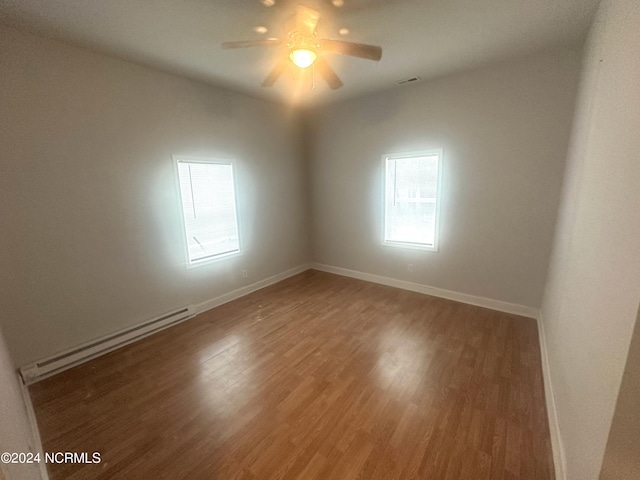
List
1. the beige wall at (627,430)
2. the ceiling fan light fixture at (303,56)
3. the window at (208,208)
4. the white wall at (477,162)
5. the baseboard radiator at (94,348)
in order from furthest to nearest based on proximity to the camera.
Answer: the window at (208,208), the white wall at (477,162), the baseboard radiator at (94,348), the ceiling fan light fixture at (303,56), the beige wall at (627,430)

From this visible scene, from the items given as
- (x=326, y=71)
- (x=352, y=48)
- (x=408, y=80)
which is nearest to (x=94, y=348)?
(x=326, y=71)

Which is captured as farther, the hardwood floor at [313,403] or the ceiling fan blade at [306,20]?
the ceiling fan blade at [306,20]

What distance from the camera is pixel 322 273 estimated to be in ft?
15.5

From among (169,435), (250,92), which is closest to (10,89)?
(250,92)

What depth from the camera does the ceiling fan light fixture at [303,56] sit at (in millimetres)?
1927

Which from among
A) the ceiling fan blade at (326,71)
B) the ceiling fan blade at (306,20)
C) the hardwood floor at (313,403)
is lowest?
the hardwood floor at (313,403)

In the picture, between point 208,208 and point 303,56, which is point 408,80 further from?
point 208,208

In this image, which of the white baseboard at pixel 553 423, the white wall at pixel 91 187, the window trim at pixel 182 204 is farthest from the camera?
the window trim at pixel 182 204

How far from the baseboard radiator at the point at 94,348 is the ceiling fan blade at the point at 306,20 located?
313 centimetres

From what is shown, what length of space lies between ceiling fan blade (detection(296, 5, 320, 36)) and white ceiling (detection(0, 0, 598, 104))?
0.04 meters

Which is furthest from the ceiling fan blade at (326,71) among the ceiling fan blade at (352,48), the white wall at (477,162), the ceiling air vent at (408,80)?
the white wall at (477,162)

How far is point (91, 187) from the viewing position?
2404 millimetres

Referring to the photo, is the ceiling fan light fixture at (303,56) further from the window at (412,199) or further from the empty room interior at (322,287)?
the window at (412,199)

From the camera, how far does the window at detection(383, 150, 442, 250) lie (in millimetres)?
3426
